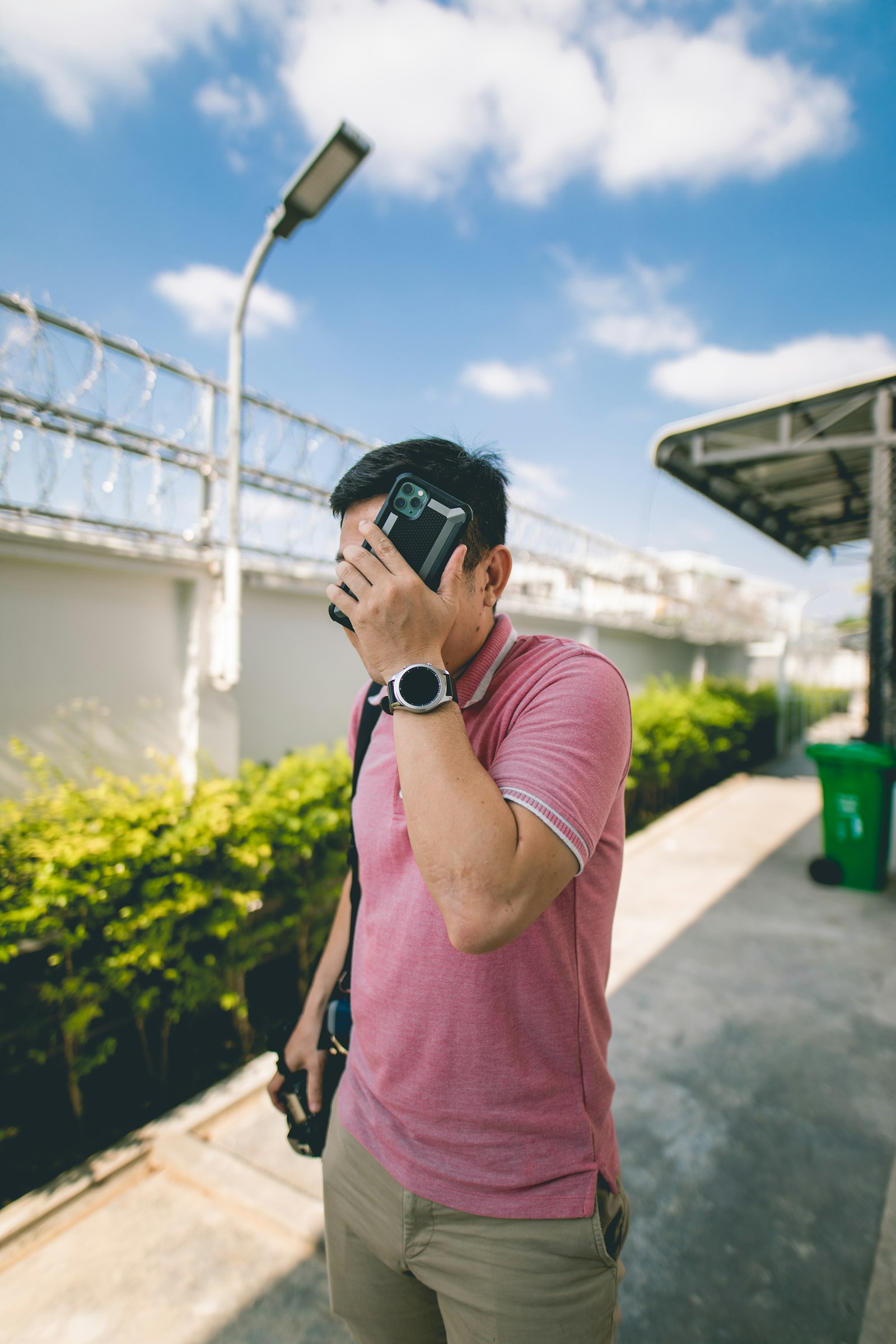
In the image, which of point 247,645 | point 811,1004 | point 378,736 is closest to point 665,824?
point 811,1004

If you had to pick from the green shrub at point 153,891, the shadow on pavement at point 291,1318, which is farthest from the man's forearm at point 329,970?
the green shrub at point 153,891

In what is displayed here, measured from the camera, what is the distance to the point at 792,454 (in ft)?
22.6

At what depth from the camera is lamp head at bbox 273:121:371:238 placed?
339 cm

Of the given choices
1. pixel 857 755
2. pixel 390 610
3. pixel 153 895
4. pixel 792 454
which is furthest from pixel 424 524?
pixel 792 454

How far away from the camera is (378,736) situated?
56.3 inches

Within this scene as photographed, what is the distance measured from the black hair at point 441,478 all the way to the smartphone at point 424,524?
0.08 metres

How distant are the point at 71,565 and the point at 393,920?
119 inches

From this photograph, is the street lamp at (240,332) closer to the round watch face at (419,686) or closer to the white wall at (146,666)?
the white wall at (146,666)

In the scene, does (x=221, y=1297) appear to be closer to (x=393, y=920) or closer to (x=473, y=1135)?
(x=473, y=1135)

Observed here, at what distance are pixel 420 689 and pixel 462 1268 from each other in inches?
35.1

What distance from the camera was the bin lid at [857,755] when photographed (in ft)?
17.5

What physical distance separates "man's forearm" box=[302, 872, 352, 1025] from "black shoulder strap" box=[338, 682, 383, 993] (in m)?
0.02

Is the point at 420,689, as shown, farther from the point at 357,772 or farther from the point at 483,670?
the point at 357,772

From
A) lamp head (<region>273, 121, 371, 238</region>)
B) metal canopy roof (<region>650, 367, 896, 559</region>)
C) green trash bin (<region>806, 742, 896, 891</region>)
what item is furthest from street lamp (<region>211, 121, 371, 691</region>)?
metal canopy roof (<region>650, 367, 896, 559</region>)
